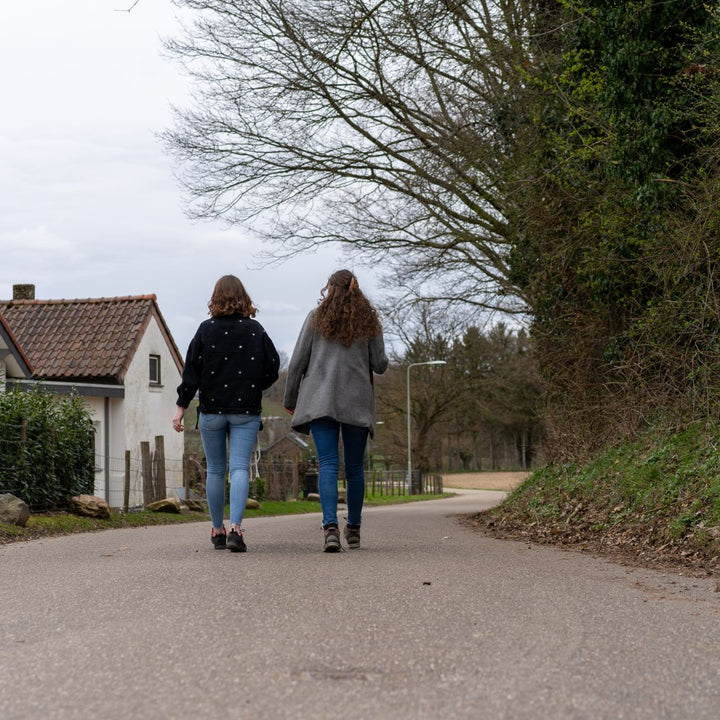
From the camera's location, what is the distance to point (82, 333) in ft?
103

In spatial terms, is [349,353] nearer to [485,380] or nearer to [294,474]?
[294,474]

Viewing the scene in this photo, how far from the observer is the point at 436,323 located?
933 inches

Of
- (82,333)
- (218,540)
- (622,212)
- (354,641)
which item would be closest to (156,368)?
(82,333)

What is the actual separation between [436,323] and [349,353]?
1587cm

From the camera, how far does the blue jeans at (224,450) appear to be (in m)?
7.79

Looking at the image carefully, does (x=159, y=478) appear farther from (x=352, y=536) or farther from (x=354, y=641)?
(x=354, y=641)

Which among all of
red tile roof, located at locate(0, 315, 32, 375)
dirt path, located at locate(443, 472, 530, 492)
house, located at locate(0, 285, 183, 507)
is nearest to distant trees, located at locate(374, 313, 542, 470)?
dirt path, located at locate(443, 472, 530, 492)

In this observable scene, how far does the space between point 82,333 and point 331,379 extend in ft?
82.1

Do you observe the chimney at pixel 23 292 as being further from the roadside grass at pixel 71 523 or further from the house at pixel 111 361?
the roadside grass at pixel 71 523

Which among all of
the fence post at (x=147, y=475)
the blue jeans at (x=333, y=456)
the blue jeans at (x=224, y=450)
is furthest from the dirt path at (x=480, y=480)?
the blue jeans at (x=224, y=450)

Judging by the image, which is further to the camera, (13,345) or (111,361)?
(111,361)

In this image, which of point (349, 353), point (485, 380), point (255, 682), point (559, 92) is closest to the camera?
point (255, 682)

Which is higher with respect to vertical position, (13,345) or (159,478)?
(13,345)

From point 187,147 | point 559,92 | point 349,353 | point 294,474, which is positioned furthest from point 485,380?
point 349,353
